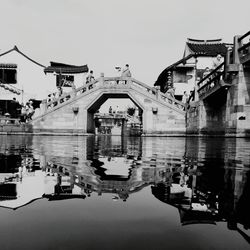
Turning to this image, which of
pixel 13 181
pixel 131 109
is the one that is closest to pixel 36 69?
pixel 131 109

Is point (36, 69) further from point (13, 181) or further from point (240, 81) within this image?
point (13, 181)

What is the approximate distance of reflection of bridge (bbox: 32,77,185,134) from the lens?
21625 mm

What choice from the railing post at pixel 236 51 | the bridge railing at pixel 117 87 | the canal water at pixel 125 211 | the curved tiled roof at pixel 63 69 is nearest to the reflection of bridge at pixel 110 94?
the bridge railing at pixel 117 87

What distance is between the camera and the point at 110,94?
22797 mm

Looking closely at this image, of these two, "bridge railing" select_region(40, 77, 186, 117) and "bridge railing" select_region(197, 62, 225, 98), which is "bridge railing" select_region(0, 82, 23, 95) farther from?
"bridge railing" select_region(197, 62, 225, 98)

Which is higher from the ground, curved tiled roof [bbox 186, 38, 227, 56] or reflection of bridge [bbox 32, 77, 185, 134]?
curved tiled roof [bbox 186, 38, 227, 56]

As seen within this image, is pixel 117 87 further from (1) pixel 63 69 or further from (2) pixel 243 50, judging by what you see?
(1) pixel 63 69

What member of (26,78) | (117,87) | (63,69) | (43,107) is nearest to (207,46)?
(117,87)

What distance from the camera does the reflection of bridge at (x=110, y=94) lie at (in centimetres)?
2162

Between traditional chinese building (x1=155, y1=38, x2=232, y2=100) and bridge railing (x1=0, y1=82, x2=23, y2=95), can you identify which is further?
bridge railing (x1=0, y1=82, x2=23, y2=95)

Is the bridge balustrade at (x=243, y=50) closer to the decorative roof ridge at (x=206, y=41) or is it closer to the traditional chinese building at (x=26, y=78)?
the decorative roof ridge at (x=206, y=41)

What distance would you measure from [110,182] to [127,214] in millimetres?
1296

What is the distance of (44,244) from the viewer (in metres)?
1.41

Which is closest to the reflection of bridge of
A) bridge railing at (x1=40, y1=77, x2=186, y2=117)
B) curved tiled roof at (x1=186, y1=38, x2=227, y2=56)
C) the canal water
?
bridge railing at (x1=40, y1=77, x2=186, y2=117)
